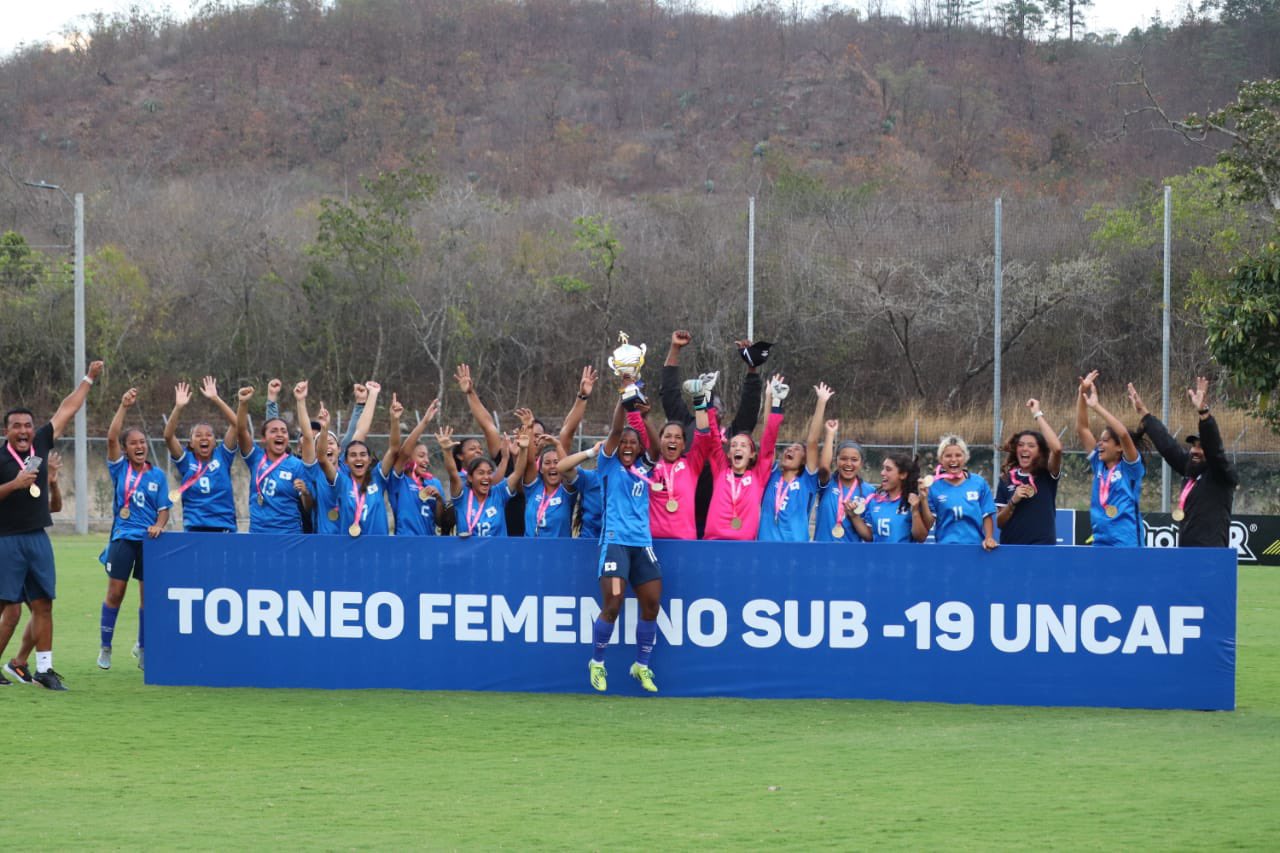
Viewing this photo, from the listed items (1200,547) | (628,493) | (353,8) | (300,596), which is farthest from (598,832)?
(353,8)

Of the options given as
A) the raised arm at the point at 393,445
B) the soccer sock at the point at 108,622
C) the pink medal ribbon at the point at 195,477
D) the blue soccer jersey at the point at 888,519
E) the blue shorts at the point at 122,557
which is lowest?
the soccer sock at the point at 108,622

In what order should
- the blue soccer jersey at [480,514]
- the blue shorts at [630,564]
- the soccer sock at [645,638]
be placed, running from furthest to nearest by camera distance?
the blue soccer jersey at [480,514]
the soccer sock at [645,638]
the blue shorts at [630,564]

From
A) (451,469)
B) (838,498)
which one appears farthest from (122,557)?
(838,498)

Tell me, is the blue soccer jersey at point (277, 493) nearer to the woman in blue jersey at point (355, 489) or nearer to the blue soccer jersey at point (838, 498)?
the woman in blue jersey at point (355, 489)

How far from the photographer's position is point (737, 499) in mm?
11359

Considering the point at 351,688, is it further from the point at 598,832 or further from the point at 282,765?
the point at 598,832

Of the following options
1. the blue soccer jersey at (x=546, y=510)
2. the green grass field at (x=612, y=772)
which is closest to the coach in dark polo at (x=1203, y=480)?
the green grass field at (x=612, y=772)

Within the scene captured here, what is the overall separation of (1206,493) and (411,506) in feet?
19.0

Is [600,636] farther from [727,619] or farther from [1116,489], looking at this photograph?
[1116,489]

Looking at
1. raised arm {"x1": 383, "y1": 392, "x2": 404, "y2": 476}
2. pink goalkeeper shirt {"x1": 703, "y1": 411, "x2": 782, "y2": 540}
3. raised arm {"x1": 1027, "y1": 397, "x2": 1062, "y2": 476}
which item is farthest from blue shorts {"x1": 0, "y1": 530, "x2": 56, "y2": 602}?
raised arm {"x1": 1027, "y1": 397, "x2": 1062, "y2": 476}

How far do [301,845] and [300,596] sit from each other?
4.96m

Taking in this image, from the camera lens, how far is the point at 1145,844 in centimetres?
640

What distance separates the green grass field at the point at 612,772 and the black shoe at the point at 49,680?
0.16m

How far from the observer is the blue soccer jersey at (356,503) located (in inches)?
464
